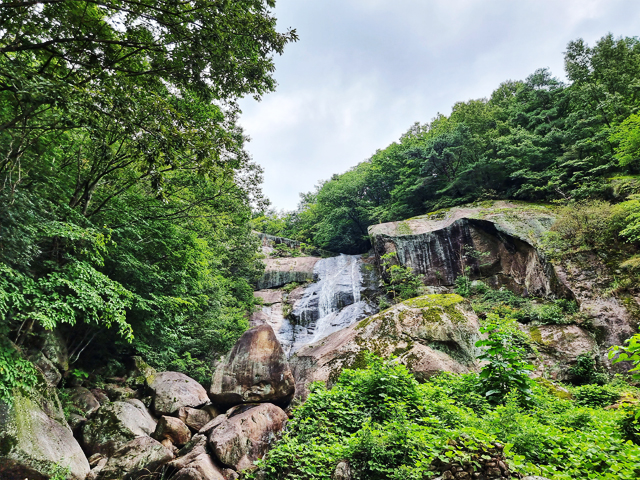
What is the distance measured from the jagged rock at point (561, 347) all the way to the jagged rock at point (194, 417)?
10.0 meters

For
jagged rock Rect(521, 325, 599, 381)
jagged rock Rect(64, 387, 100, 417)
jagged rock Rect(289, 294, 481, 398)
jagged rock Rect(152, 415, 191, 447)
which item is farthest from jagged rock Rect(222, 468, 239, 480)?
jagged rock Rect(521, 325, 599, 381)

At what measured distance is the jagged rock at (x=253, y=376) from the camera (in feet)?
26.4

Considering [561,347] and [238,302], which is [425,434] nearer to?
[561,347]

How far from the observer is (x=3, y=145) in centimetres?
511

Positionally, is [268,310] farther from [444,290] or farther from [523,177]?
[523,177]

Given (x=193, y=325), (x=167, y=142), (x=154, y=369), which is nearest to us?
(x=167, y=142)

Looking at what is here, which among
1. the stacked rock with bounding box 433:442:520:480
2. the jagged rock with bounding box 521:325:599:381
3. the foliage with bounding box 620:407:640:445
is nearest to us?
the stacked rock with bounding box 433:442:520:480

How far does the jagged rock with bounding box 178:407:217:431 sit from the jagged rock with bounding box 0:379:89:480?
259cm

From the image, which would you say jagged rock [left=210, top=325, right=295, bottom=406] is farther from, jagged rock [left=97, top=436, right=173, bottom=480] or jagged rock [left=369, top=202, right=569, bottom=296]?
jagged rock [left=369, top=202, right=569, bottom=296]

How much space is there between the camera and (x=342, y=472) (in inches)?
120

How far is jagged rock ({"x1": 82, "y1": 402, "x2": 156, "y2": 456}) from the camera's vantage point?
6465 mm

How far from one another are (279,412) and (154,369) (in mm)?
5726

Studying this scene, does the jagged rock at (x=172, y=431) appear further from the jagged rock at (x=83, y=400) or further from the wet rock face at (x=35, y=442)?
the wet rock face at (x=35, y=442)

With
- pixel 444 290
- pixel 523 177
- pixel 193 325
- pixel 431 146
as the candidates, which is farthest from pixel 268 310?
pixel 523 177
